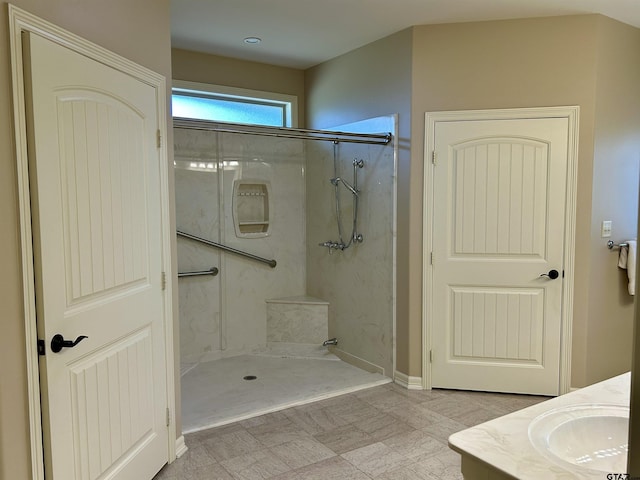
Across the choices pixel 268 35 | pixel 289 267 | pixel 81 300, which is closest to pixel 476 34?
pixel 268 35

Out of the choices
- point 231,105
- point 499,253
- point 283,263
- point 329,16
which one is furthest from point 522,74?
point 283,263

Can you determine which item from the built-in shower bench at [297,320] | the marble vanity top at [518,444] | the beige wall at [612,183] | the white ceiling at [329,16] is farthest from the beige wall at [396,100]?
the marble vanity top at [518,444]

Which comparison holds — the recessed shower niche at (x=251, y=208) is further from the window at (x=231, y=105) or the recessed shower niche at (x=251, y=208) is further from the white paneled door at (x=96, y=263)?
the white paneled door at (x=96, y=263)

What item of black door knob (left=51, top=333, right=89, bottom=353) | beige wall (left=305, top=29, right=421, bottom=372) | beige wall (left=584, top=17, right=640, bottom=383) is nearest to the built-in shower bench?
beige wall (left=305, top=29, right=421, bottom=372)

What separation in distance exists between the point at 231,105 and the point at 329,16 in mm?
1495

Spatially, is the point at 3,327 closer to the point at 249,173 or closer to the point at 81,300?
the point at 81,300

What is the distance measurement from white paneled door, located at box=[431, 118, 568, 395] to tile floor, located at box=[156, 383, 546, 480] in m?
0.24

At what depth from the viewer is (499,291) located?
142 inches

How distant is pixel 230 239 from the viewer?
4.60 metres

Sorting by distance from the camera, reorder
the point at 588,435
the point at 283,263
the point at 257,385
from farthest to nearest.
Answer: the point at 283,263 → the point at 257,385 → the point at 588,435

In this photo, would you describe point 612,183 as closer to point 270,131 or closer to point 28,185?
point 270,131

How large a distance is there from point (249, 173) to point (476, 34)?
222 cm

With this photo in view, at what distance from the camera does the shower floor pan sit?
3388mm

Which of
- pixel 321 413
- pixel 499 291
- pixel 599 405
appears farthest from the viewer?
pixel 499 291
